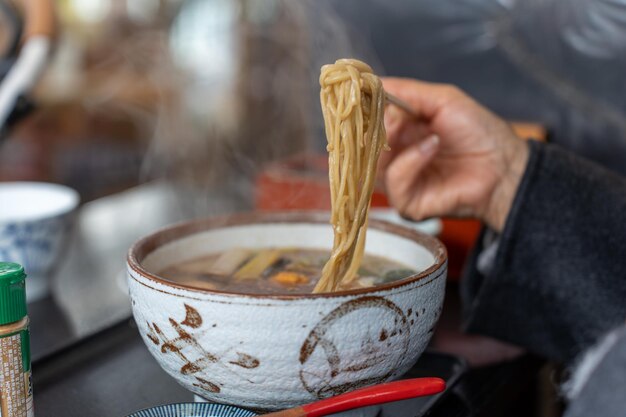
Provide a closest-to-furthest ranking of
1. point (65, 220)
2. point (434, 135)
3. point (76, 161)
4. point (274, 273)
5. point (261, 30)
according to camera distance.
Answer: point (274, 273), point (434, 135), point (65, 220), point (261, 30), point (76, 161)

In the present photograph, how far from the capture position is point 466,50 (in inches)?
92.3

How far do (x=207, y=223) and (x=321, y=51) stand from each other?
1.51 metres

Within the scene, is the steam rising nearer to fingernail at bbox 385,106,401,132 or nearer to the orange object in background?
the orange object in background

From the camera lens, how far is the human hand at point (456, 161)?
1473 mm

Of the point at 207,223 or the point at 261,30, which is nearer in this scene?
the point at 207,223

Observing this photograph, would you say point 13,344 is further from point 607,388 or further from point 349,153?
point 607,388

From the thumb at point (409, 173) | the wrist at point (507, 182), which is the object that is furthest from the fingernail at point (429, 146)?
the wrist at point (507, 182)

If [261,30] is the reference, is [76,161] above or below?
below

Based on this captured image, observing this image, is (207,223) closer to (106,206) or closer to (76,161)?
(106,206)

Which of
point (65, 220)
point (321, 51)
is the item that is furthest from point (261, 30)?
point (65, 220)

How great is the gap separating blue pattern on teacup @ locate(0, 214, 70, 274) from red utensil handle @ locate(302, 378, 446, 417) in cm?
92

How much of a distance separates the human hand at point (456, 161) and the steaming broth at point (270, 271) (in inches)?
12.1

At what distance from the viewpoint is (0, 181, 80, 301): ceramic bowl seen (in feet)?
5.00

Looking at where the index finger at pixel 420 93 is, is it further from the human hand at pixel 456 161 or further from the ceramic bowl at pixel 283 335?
the ceramic bowl at pixel 283 335
